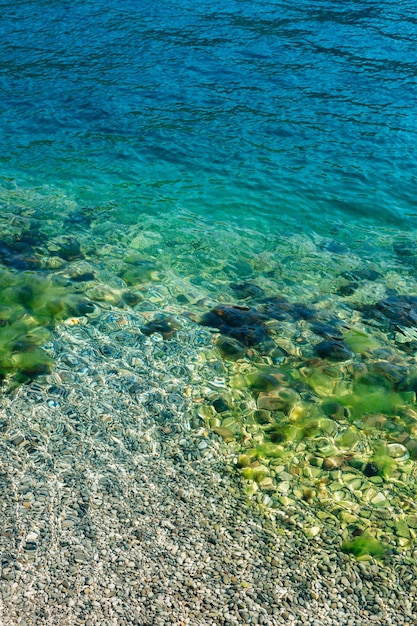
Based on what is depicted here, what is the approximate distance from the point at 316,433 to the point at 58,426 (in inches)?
162

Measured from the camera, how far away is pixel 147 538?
7879mm

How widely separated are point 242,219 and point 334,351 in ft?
22.7

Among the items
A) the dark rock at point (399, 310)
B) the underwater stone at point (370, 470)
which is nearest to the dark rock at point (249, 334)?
the dark rock at point (399, 310)

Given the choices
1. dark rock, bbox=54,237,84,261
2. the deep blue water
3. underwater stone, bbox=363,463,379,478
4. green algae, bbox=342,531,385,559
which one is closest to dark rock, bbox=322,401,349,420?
underwater stone, bbox=363,463,379,478

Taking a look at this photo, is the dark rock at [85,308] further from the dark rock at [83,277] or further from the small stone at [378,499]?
the small stone at [378,499]

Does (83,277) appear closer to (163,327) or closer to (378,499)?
(163,327)

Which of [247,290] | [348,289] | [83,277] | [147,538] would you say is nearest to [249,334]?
[247,290]

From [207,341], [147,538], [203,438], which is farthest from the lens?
[207,341]

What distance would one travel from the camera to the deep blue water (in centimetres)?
1873

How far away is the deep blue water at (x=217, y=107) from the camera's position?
18.7m

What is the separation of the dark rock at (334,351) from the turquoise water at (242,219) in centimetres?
7

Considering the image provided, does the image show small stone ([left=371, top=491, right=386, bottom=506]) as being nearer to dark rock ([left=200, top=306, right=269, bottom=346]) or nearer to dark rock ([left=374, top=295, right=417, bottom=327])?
dark rock ([left=200, top=306, right=269, bottom=346])

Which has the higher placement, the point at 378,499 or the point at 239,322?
the point at 239,322

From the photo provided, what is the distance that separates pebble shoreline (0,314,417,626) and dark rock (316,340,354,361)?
10.2 ft
